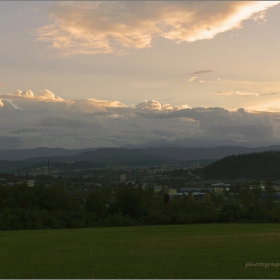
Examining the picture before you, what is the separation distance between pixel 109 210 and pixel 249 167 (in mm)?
94964

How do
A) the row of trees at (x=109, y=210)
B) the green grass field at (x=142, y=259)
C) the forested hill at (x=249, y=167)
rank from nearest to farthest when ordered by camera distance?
the green grass field at (x=142, y=259) → the row of trees at (x=109, y=210) → the forested hill at (x=249, y=167)

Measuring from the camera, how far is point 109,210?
191ft

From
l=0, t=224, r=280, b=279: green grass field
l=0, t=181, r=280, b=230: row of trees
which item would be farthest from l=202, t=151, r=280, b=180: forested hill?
l=0, t=224, r=280, b=279: green grass field

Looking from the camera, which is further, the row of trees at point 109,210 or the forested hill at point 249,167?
the forested hill at point 249,167

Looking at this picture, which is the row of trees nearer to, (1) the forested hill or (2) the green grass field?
(2) the green grass field

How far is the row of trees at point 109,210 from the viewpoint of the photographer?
51812 mm

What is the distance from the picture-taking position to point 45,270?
1562cm

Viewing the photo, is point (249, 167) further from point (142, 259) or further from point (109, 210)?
point (142, 259)

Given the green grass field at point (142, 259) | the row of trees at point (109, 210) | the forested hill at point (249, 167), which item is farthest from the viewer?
the forested hill at point (249, 167)

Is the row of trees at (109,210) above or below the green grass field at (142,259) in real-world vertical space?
below

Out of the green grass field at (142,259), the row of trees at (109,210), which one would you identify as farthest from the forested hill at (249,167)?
the green grass field at (142,259)

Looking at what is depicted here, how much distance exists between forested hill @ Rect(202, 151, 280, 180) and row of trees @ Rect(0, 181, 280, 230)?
7644cm

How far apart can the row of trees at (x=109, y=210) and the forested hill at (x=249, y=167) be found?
76444mm

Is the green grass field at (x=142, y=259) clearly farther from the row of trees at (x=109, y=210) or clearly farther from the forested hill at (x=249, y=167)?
the forested hill at (x=249, y=167)
